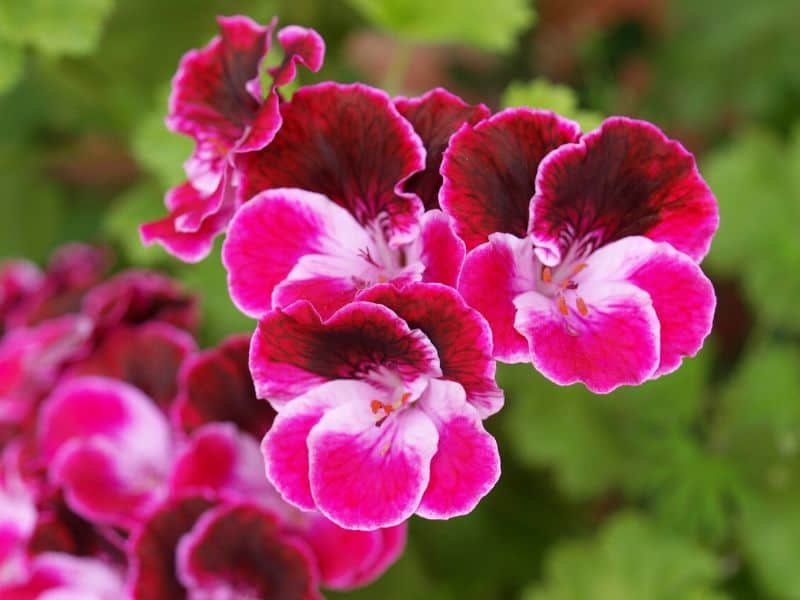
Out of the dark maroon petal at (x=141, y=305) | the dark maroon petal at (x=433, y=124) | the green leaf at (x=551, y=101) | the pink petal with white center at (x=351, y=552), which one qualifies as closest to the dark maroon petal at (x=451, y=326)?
the dark maroon petal at (x=433, y=124)

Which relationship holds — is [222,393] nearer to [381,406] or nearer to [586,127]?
[381,406]

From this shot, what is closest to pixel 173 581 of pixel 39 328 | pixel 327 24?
pixel 39 328

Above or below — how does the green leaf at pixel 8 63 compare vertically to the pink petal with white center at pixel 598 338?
below

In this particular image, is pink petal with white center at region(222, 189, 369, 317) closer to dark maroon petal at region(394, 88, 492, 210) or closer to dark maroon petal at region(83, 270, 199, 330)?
dark maroon petal at region(394, 88, 492, 210)

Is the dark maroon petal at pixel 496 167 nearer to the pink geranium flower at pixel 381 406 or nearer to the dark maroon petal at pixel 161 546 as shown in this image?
the pink geranium flower at pixel 381 406

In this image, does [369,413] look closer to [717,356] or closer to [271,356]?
[271,356]

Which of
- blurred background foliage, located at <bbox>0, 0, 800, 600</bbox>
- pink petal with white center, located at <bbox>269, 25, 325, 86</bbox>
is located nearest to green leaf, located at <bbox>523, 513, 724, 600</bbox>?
blurred background foliage, located at <bbox>0, 0, 800, 600</bbox>

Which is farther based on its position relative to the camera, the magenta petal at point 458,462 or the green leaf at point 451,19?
the green leaf at point 451,19
